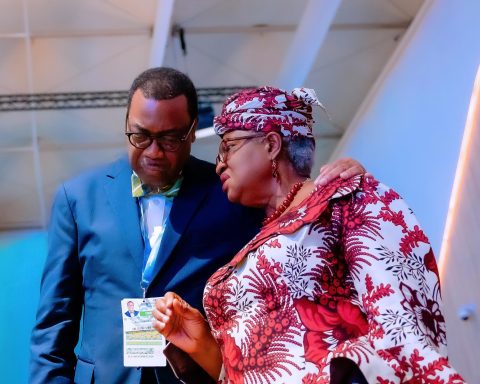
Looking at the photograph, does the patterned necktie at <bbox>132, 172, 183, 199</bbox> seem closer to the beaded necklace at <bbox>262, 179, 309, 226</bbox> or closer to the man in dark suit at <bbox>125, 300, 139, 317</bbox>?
the man in dark suit at <bbox>125, 300, 139, 317</bbox>

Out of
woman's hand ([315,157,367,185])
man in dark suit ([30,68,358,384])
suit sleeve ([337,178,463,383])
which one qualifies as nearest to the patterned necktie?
man in dark suit ([30,68,358,384])

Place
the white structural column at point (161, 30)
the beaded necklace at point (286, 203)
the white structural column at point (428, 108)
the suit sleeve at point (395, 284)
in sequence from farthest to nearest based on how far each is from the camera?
the white structural column at point (161, 30) → the white structural column at point (428, 108) → the beaded necklace at point (286, 203) → the suit sleeve at point (395, 284)

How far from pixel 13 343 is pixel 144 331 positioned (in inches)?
192

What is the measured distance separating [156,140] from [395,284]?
0.79m

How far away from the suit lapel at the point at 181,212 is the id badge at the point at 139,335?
8cm

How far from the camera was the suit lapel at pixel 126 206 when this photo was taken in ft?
6.61

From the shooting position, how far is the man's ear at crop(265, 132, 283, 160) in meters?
1.74

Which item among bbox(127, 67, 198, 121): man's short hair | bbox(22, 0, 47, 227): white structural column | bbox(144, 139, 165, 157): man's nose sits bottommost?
bbox(22, 0, 47, 227): white structural column

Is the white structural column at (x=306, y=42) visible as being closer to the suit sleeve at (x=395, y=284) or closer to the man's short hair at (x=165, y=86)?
the man's short hair at (x=165, y=86)

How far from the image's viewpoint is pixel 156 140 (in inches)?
79.3

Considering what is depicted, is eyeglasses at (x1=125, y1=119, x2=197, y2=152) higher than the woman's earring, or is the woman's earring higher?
the woman's earring

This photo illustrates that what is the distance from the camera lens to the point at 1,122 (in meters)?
8.16

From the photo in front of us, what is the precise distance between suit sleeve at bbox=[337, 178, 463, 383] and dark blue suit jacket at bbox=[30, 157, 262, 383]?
1.86 feet

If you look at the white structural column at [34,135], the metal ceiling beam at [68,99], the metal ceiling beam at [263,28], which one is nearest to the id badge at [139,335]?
the metal ceiling beam at [263,28]
